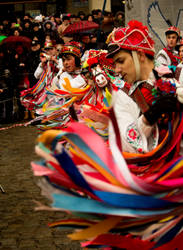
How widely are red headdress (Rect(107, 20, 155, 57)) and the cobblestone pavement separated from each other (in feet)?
6.10

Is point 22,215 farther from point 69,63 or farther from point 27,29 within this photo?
point 27,29

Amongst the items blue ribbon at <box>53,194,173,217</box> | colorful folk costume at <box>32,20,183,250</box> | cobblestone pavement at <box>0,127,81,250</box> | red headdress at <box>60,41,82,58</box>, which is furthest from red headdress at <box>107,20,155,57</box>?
red headdress at <box>60,41,82,58</box>

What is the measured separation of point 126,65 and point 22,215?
8.24 feet

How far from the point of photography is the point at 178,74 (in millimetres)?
4945

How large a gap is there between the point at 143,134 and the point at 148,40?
0.68 metres

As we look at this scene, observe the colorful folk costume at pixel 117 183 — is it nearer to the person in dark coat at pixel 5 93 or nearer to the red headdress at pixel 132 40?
the red headdress at pixel 132 40

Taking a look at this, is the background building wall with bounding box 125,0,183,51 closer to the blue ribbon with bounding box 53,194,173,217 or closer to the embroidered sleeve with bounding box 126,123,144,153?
the embroidered sleeve with bounding box 126,123,144,153

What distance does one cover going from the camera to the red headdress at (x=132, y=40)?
315cm

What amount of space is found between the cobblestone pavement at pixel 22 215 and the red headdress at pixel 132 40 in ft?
6.10

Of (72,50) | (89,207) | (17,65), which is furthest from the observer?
(17,65)

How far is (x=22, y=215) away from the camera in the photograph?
501 cm

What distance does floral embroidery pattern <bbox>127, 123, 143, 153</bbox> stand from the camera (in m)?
2.97

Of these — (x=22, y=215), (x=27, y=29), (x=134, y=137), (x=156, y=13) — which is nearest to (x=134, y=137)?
(x=134, y=137)

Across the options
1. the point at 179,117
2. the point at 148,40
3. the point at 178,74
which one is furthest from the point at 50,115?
the point at 179,117
